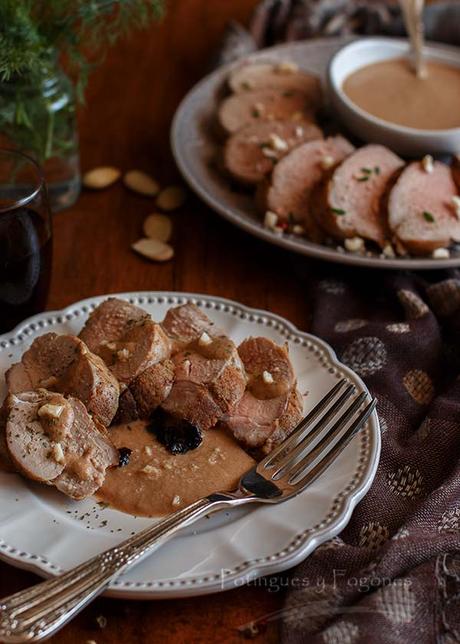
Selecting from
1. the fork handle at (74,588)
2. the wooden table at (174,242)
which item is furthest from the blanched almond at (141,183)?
the fork handle at (74,588)

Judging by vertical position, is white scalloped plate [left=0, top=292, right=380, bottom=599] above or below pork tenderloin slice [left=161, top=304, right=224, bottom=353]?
below

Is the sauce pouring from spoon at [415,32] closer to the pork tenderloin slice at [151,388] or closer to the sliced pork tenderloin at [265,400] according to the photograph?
the sliced pork tenderloin at [265,400]

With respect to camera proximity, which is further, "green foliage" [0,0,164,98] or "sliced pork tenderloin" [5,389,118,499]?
"green foliage" [0,0,164,98]

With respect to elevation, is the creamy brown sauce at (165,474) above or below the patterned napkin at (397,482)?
above

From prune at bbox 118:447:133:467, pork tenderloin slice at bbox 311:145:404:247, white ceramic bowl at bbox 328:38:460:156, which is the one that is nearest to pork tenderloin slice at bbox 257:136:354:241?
pork tenderloin slice at bbox 311:145:404:247

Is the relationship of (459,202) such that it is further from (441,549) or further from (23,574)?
(23,574)

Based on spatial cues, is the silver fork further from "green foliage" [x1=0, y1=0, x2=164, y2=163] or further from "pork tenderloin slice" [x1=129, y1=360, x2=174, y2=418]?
"green foliage" [x1=0, y1=0, x2=164, y2=163]
